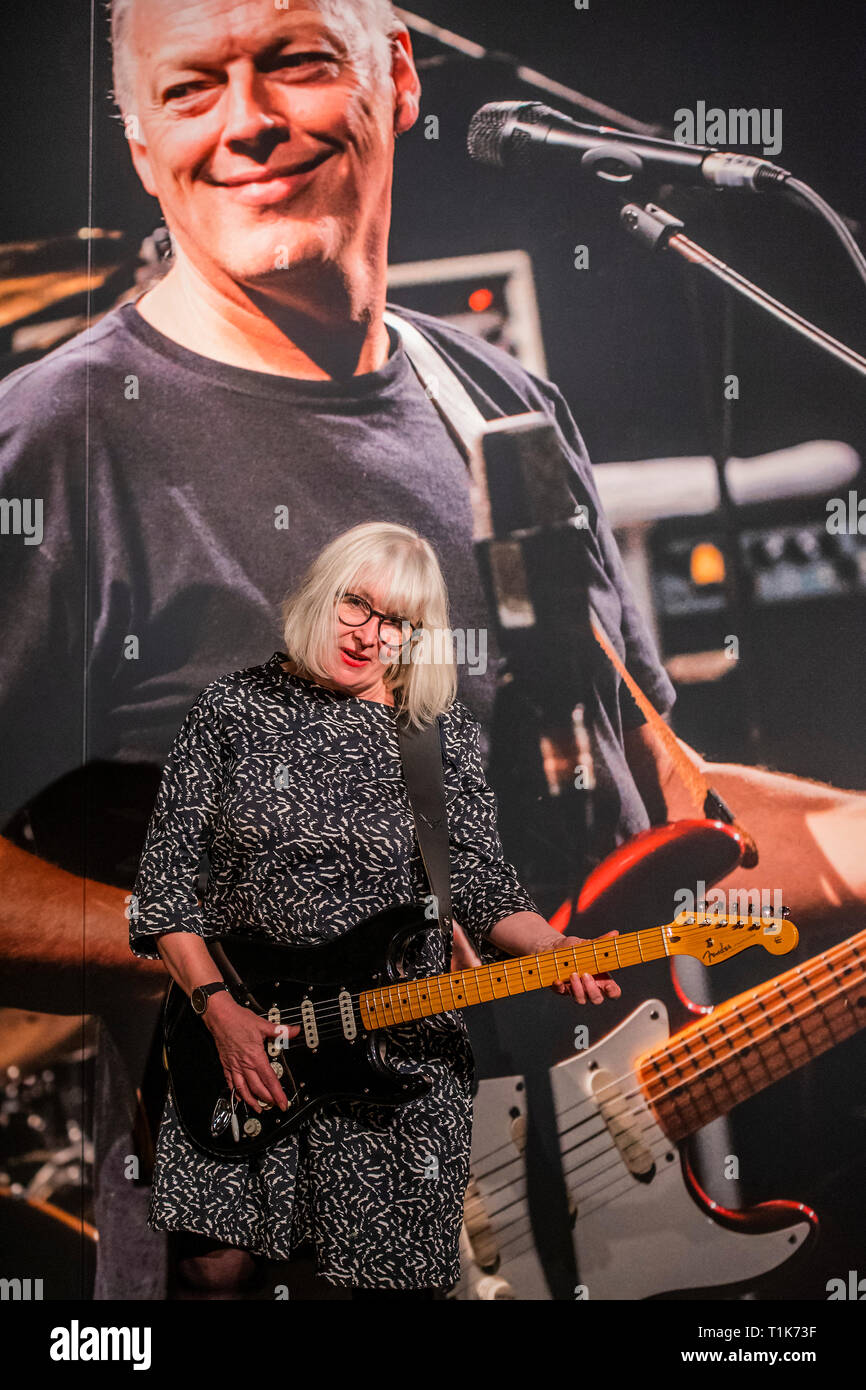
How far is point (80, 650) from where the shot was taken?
→ 10.7 feet

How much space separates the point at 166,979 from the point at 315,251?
2.07 metres

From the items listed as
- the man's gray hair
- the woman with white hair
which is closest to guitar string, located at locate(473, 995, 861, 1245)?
the woman with white hair

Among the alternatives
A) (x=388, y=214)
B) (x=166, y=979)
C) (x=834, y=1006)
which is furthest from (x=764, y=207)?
(x=166, y=979)

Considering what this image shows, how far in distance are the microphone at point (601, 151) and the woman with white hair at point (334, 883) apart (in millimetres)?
1334

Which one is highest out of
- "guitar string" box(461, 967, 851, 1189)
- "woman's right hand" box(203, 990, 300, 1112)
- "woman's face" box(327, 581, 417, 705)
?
"woman's face" box(327, 581, 417, 705)

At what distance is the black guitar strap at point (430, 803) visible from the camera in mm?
2594

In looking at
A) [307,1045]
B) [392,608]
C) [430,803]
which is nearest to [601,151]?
[392,608]

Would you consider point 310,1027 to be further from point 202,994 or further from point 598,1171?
point 598,1171

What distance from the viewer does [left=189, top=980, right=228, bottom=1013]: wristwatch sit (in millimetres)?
2428

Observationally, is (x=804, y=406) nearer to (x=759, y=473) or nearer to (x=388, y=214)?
(x=759, y=473)

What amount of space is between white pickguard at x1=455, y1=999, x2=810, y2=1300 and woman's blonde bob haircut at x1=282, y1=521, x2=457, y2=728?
1148mm

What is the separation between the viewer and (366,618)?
264 cm

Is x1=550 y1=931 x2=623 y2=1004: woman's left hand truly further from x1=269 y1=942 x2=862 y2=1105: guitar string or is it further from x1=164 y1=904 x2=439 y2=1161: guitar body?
x1=269 y1=942 x2=862 y2=1105: guitar string

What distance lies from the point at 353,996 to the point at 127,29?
9.05 feet
